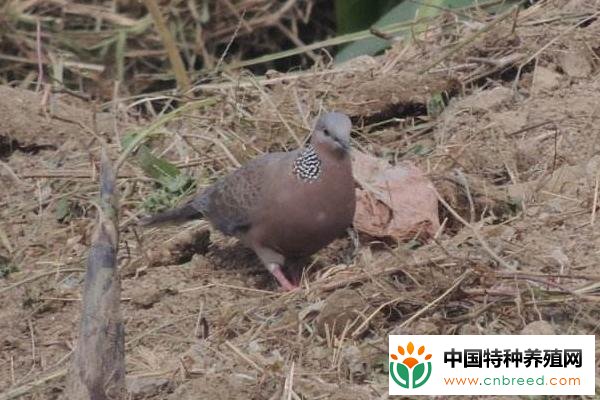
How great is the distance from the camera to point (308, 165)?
418cm

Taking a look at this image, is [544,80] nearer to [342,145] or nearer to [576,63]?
[576,63]

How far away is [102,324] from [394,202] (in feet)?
4.80

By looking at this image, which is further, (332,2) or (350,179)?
(332,2)

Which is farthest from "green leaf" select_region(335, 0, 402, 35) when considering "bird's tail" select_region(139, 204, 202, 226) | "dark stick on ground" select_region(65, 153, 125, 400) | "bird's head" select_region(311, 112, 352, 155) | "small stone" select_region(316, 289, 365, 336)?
"dark stick on ground" select_region(65, 153, 125, 400)

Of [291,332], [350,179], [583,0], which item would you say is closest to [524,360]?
[291,332]

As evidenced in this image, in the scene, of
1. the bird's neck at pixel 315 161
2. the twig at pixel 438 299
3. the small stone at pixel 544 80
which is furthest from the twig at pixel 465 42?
the twig at pixel 438 299

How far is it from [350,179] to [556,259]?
71 cm

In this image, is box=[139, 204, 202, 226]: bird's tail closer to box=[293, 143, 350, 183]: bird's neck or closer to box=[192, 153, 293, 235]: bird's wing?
box=[192, 153, 293, 235]: bird's wing

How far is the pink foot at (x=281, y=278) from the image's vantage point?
420 centimetres

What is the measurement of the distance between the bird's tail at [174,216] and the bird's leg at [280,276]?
0.40 metres

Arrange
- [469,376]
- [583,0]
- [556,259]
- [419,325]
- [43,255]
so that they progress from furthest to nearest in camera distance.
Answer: [583,0] < [43,255] < [556,259] < [419,325] < [469,376]

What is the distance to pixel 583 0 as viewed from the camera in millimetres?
5547

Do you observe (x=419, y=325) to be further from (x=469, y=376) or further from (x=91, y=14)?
(x=91, y=14)

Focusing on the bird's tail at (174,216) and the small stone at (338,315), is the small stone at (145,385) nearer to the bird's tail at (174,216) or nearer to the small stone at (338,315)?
the small stone at (338,315)
